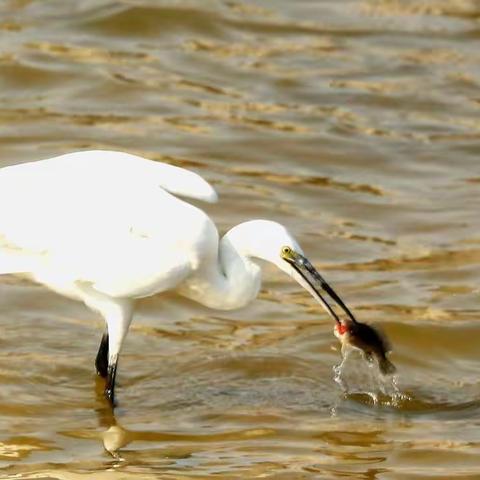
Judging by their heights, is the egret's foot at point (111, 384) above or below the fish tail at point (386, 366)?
below

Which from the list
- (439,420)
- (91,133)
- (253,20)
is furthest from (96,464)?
(253,20)

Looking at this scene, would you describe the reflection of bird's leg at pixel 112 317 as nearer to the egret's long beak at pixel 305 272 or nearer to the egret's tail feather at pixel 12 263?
the egret's tail feather at pixel 12 263

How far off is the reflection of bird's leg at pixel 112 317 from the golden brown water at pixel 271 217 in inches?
5.4

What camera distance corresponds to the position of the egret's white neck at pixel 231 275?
856 centimetres

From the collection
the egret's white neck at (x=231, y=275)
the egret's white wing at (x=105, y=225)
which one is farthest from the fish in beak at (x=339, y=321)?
the egret's white wing at (x=105, y=225)

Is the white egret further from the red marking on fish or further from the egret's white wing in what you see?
A: the red marking on fish

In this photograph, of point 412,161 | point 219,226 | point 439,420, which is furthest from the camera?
point 412,161

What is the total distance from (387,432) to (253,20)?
8713mm

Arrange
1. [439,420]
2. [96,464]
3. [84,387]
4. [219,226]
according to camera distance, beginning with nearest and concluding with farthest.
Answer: [96,464] → [439,420] → [84,387] → [219,226]

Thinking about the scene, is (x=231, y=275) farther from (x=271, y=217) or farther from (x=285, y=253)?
(x=271, y=217)

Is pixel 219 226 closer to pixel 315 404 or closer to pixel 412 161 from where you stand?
pixel 412 161

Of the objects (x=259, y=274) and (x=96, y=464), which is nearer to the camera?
(x=96, y=464)

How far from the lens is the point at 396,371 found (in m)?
9.09

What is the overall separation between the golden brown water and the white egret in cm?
62
